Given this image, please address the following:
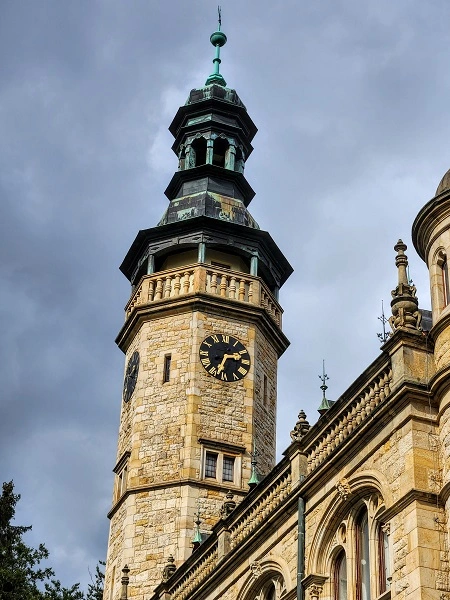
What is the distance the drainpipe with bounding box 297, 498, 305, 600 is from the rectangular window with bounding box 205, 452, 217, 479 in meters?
14.5

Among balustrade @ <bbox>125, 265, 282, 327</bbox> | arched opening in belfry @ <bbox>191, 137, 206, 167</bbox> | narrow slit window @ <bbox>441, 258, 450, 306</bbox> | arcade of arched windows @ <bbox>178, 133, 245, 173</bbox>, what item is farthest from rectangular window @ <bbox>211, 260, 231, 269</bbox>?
narrow slit window @ <bbox>441, 258, 450, 306</bbox>

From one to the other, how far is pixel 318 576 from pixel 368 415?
3.67 metres

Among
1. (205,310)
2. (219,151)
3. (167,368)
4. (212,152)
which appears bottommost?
(167,368)

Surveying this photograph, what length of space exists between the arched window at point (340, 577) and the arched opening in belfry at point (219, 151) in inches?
1116

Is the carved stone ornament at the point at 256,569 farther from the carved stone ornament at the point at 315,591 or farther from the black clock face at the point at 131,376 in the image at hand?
the black clock face at the point at 131,376

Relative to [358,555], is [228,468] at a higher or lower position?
higher

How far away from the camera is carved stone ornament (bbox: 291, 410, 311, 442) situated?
2836cm

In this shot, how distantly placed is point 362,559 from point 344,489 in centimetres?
146

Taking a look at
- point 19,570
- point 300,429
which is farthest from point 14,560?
point 300,429

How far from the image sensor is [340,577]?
2562 cm

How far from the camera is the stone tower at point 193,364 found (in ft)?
134

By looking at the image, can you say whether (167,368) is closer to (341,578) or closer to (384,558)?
(341,578)

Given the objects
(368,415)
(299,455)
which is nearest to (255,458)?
(299,455)

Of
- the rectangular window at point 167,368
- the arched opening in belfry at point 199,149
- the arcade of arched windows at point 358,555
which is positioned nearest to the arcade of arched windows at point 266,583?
the arcade of arched windows at point 358,555
